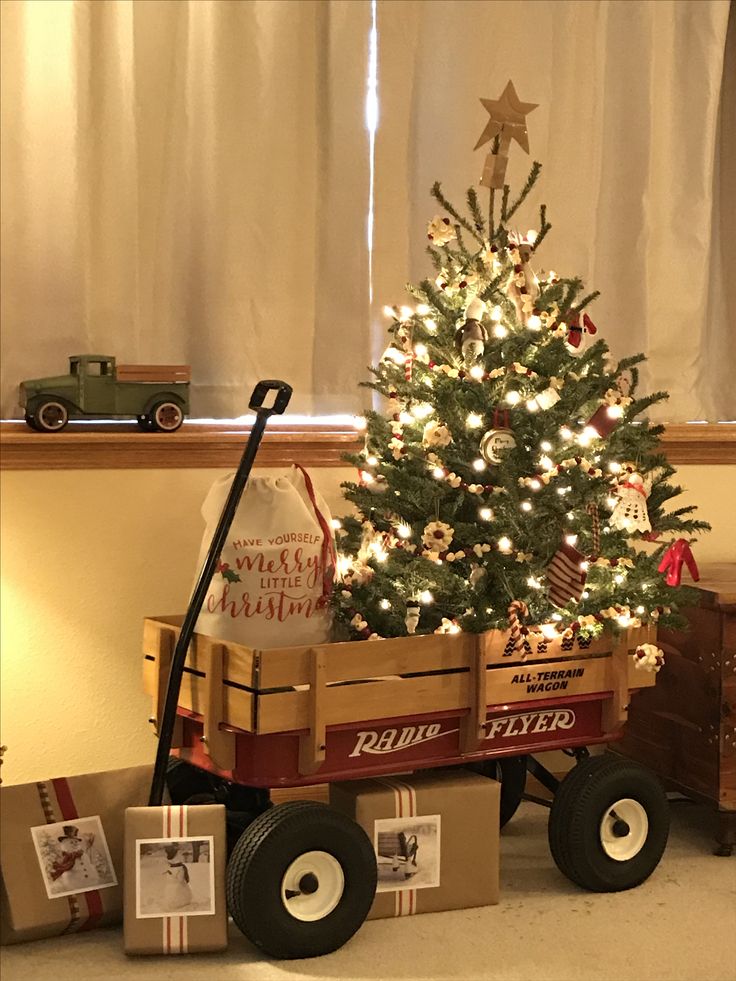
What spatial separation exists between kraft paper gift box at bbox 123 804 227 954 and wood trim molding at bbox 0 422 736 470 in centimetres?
91

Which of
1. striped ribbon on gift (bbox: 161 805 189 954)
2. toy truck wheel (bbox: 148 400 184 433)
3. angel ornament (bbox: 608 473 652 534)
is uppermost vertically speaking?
toy truck wheel (bbox: 148 400 184 433)

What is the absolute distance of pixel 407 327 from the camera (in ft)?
8.97

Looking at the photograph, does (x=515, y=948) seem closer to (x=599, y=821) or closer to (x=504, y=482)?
(x=599, y=821)

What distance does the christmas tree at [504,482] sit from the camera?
255 centimetres

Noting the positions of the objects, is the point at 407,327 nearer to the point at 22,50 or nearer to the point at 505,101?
the point at 505,101

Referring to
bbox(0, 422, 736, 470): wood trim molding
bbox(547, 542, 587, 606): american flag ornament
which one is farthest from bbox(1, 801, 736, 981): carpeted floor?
bbox(0, 422, 736, 470): wood trim molding

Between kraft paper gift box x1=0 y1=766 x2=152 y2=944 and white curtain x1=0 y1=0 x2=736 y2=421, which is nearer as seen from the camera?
kraft paper gift box x1=0 y1=766 x2=152 y2=944

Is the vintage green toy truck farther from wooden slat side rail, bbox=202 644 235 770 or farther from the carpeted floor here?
the carpeted floor

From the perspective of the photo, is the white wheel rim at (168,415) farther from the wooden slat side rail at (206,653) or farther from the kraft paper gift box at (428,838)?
the kraft paper gift box at (428,838)

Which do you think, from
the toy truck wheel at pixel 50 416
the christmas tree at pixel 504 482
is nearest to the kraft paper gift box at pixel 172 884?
the christmas tree at pixel 504 482

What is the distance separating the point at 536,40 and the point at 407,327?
1.04m

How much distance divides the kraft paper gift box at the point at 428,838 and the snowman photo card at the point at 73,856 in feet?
1.48

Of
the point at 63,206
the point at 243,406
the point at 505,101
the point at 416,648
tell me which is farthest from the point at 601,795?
the point at 63,206

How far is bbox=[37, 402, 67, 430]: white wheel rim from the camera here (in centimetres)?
A: 284
